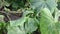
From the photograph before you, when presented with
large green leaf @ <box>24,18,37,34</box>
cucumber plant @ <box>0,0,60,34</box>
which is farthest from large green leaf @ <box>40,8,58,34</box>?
large green leaf @ <box>24,18,37,34</box>

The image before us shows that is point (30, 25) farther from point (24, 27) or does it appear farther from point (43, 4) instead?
point (43, 4)

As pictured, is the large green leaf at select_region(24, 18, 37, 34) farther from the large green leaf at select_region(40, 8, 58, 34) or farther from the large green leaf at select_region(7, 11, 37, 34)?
the large green leaf at select_region(40, 8, 58, 34)

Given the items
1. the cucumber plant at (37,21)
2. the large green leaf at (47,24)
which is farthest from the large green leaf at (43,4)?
the large green leaf at (47,24)

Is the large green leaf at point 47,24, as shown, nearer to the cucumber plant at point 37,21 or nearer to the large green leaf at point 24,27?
the cucumber plant at point 37,21

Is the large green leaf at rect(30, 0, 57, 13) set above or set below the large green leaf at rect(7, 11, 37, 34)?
above

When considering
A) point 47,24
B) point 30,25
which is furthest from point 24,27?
point 47,24

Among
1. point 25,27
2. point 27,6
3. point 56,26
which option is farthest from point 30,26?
point 27,6

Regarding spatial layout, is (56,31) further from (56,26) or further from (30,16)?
(30,16)

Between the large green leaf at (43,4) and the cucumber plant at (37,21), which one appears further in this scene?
the large green leaf at (43,4)
